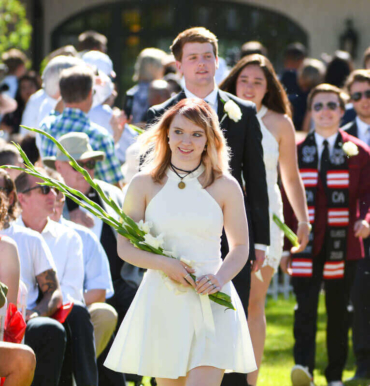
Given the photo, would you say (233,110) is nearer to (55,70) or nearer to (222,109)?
(222,109)

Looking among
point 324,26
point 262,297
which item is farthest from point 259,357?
point 324,26

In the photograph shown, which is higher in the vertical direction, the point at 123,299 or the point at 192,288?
the point at 192,288

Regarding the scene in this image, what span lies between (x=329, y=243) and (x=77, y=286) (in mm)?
2189

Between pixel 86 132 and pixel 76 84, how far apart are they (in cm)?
42

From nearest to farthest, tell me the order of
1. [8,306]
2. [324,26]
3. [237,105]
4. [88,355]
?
1. [8,306]
2. [237,105]
3. [88,355]
4. [324,26]

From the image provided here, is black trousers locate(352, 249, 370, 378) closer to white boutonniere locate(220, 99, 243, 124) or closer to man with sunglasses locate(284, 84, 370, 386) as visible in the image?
man with sunglasses locate(284, 84, 370, 386)

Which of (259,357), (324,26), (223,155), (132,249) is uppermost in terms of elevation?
(324,26)

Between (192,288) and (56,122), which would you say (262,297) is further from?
(56,122)

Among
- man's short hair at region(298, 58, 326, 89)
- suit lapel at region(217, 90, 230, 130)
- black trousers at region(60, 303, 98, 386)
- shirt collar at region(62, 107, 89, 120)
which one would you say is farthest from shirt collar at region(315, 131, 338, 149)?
man's short hair at region(298, 58, 326, 89)

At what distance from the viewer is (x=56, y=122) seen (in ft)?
23.6

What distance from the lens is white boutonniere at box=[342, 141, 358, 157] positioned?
7103 millimetres

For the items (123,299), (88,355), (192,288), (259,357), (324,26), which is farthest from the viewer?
(324,26)

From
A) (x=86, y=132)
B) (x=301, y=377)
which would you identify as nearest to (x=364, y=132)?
(x=301, y=377)

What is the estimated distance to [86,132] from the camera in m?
7.10
